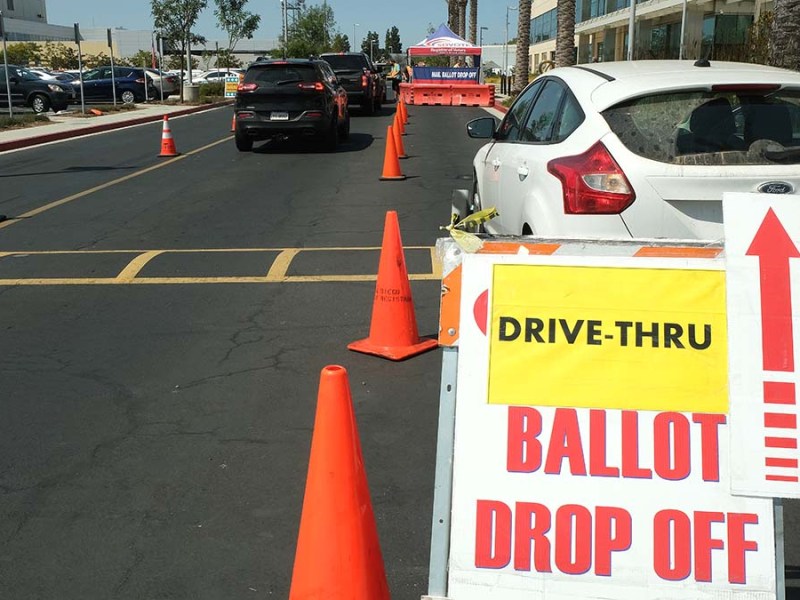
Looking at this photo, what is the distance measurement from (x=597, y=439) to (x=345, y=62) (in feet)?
94.9

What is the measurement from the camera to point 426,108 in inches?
1319

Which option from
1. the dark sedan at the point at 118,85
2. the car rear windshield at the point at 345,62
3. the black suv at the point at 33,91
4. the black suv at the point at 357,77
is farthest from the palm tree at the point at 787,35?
the dark sedan at the point at 118,85

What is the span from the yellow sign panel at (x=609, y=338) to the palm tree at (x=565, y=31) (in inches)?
1050

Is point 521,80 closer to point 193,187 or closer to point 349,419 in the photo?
point 193,187

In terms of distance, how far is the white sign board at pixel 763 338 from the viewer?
2.42 m

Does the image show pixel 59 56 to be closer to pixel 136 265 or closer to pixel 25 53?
pixel 25 53

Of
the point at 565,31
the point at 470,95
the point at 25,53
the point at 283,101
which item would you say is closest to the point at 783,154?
the point at 283,101

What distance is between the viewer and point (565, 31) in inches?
1113

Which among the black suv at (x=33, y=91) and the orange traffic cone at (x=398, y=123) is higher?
the black suv at (x=33, y=91)

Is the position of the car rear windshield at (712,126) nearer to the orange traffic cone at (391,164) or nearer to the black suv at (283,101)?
the orange traffic cone at (391,164)

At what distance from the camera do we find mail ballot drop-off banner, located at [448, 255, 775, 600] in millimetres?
2445

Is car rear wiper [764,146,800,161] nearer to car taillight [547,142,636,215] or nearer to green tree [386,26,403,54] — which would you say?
car taillight [547,142,636,215]

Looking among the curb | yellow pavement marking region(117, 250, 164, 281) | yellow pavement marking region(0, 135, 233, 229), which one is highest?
the curb

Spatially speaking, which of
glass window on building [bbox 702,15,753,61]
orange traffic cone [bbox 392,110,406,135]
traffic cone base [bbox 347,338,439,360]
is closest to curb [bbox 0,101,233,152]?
orange traffic cone [bbox 392,110,406,135]
